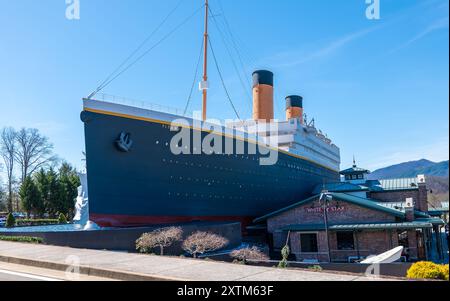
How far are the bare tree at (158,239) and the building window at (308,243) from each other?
8917mm

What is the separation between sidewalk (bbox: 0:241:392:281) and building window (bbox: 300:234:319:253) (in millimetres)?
14888

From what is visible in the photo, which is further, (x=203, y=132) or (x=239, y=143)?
(x=239, y=143)

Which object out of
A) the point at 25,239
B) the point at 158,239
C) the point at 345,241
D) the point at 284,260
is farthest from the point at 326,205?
the point at 25,239

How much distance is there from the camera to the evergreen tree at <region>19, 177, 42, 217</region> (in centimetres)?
4225

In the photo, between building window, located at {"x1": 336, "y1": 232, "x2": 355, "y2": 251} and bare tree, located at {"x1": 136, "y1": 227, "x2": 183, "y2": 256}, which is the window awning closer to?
building window, located at {"x1": 336, "y1": 232, "x2": 355, "y2": 251}

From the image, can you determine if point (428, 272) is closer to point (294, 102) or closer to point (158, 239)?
point (158, 239)

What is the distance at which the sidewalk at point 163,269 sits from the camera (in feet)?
22.1

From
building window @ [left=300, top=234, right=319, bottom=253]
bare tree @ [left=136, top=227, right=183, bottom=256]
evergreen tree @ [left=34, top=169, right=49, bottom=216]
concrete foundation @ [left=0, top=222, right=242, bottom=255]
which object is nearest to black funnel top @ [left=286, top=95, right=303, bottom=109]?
building window @ [left=300, top=234, right=319, bottom=253]

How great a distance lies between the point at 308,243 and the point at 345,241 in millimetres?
2129

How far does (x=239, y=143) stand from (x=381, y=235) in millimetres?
9897

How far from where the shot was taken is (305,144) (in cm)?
3678

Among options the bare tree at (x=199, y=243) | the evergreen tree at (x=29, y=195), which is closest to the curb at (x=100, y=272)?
the bare tree at (x=199, y=243)
